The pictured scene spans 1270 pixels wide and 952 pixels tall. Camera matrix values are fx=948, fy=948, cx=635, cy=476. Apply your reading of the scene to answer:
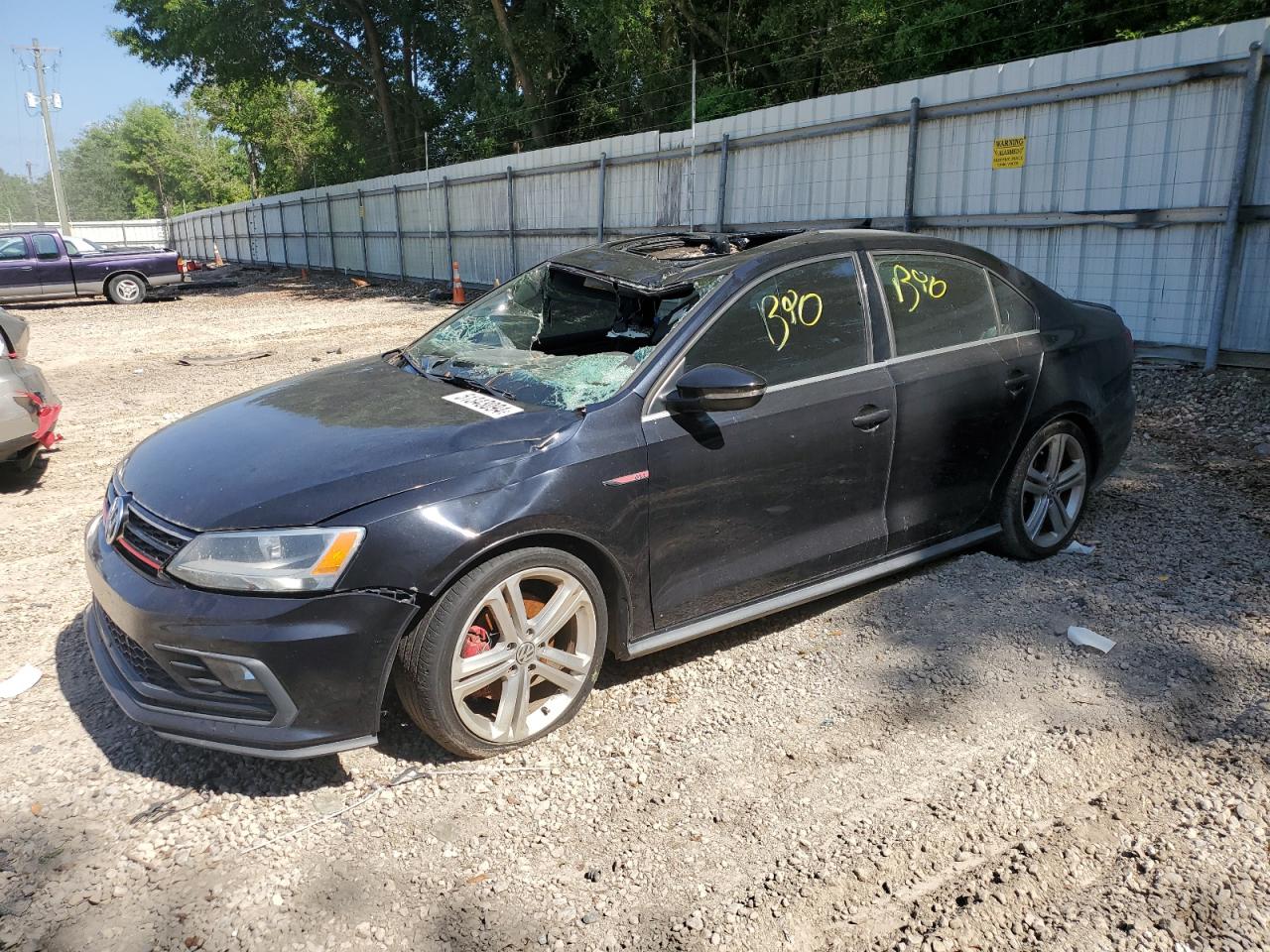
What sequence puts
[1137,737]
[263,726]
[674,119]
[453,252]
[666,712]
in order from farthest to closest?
[674,119]
[453,252]
[666,712]
[1137,737]
[263,726]

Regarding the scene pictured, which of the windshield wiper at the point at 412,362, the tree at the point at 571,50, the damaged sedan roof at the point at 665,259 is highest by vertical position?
the tree at the point at 571,50

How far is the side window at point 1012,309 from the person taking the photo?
14.5ft

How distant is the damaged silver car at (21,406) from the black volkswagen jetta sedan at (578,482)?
A: 259 cm

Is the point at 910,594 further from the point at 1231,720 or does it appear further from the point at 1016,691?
the point at 1231,720

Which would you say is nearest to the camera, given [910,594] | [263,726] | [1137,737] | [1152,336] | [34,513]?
[263,726]

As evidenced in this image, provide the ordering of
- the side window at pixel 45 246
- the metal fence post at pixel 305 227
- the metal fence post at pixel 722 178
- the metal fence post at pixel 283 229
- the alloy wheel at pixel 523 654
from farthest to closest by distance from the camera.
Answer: the metal fence post at pixel 283 229, the metal fence post at pixel 305 227, the side window at pixel 45 246, the metal fence post at pixel 722 178, the alloy wheel at pixel 523 654

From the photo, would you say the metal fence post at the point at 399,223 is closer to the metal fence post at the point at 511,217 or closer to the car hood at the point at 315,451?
the metal fence post at the point at 511,217

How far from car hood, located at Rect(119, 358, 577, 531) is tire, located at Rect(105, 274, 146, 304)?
2004 centimetres

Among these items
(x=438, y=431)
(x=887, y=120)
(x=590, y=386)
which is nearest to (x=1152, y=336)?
(x=887, y=120)

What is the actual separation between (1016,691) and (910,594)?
878mm

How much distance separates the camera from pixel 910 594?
14.3 feet

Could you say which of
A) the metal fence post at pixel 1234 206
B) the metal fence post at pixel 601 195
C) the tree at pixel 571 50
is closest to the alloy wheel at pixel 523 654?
the metal fence post at pixel 1234 206

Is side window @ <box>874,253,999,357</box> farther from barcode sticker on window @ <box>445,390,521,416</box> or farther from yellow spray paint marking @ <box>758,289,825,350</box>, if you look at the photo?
barcode sticker on window @ <box>445,390,521,416</box>

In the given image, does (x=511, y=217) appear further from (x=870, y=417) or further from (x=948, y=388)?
(x=870, y=417)
